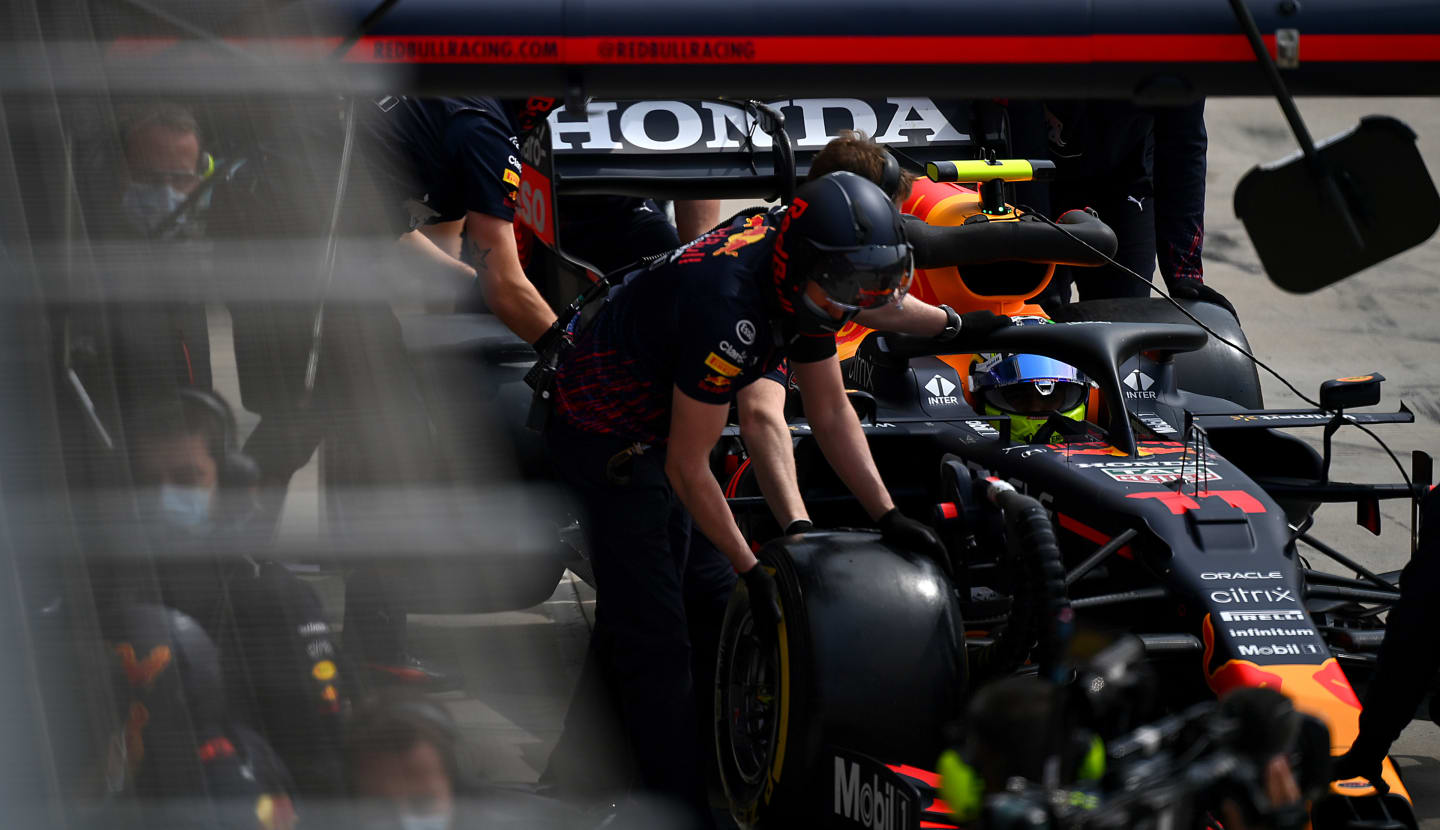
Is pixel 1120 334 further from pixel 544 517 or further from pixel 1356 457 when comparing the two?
pixel 1356 457

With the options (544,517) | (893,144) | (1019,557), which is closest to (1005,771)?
(544,517)

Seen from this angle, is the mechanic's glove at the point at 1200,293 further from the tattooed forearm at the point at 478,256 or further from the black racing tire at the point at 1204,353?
the tattooed forearm at the point at 478,256

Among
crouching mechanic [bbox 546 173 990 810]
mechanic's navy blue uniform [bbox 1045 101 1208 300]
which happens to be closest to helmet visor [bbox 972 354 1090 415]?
crouching mechanic [bbox 546 173 990 810]

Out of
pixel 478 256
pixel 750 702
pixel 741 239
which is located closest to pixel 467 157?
pixel 478 256

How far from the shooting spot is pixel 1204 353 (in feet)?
17.1

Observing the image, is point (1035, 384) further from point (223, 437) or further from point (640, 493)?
point (223, 437)

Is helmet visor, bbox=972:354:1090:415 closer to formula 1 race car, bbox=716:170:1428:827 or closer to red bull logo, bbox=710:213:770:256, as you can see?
formula 1 race car, bbox=716:170:1428:827

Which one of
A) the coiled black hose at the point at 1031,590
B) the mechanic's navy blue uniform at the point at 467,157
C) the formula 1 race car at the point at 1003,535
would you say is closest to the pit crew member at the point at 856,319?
the formula 1 race car at the point at 1003,535

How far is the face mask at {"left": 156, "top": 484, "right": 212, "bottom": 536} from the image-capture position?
120cm

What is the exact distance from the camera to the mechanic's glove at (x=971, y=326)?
13.6 ft

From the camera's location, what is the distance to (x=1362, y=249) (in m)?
1.94

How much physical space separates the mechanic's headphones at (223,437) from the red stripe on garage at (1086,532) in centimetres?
289

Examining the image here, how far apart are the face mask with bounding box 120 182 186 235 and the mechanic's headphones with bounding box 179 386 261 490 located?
0.44 ft

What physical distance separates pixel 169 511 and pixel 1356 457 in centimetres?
709
